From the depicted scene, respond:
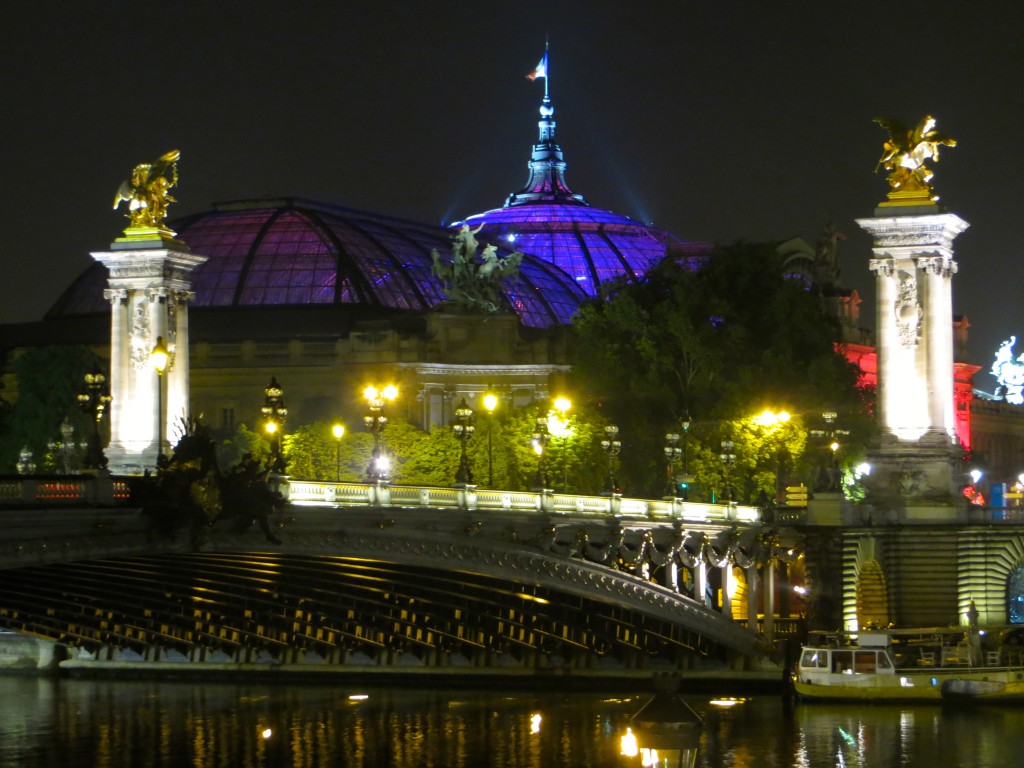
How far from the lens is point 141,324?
85.1 metres

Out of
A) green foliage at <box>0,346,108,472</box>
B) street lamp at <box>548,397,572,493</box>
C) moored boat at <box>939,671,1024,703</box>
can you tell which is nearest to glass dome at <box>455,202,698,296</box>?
green foliage at <box>0,346,108,472</box>

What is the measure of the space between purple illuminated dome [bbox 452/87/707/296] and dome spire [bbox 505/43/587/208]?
0.46 feet

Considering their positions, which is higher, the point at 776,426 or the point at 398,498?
the point at 776,426

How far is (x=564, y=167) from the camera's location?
592 ft

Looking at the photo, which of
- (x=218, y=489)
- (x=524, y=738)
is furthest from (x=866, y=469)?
(x=218, y=489)

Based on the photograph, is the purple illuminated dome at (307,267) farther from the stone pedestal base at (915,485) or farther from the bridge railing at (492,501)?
the bridge railing at (492,501)

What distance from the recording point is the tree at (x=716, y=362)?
332 feet

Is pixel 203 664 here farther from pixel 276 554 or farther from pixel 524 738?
pixel 276 554

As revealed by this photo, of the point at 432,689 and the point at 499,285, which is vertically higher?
the point at 499,285

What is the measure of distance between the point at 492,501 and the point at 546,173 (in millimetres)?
108581

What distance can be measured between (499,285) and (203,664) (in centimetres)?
4638

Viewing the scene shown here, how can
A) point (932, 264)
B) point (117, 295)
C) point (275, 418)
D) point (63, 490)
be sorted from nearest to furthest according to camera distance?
point (63, 490) < point (275, 418) < point (117, 295) < point (932, 264)

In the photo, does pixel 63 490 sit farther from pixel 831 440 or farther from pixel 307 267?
pixel 307 267

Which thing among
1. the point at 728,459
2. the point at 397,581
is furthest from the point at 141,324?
the point at 397,581
